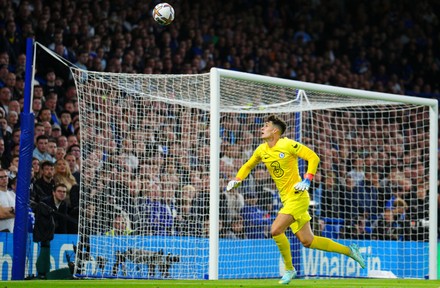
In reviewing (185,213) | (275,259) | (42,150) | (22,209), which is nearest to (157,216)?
(185,213)

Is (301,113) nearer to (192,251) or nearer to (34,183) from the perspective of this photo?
(192,251)

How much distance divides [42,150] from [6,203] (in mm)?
1481

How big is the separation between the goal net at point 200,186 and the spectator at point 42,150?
879 mm

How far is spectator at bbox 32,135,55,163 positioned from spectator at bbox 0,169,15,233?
1082 mm

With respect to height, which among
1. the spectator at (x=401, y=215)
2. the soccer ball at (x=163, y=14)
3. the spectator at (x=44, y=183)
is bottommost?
the spectator at (x=401, y=215)

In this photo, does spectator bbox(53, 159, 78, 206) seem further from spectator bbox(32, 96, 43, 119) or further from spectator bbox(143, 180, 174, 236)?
spectator bbox(32, 96, 43, 119)

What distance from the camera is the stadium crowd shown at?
14594 mm

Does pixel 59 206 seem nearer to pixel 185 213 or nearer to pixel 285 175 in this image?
pixel 185 213

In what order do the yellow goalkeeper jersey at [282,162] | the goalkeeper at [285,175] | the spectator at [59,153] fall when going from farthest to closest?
the spectator at [59,153] → the yellow goalkeeper jersey at [282,162] → the goalkeeper at [285,175]

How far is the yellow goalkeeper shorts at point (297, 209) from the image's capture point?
11.7 m

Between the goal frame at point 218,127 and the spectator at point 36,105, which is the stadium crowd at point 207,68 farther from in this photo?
the goal frame at point 218,127

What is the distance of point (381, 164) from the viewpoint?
61.5ft

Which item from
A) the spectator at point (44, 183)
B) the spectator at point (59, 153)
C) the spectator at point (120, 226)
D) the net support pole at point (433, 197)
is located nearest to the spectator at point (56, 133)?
the spectator at point (59, 153)

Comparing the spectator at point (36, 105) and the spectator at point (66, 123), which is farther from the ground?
the spectator at point (36, 105)
